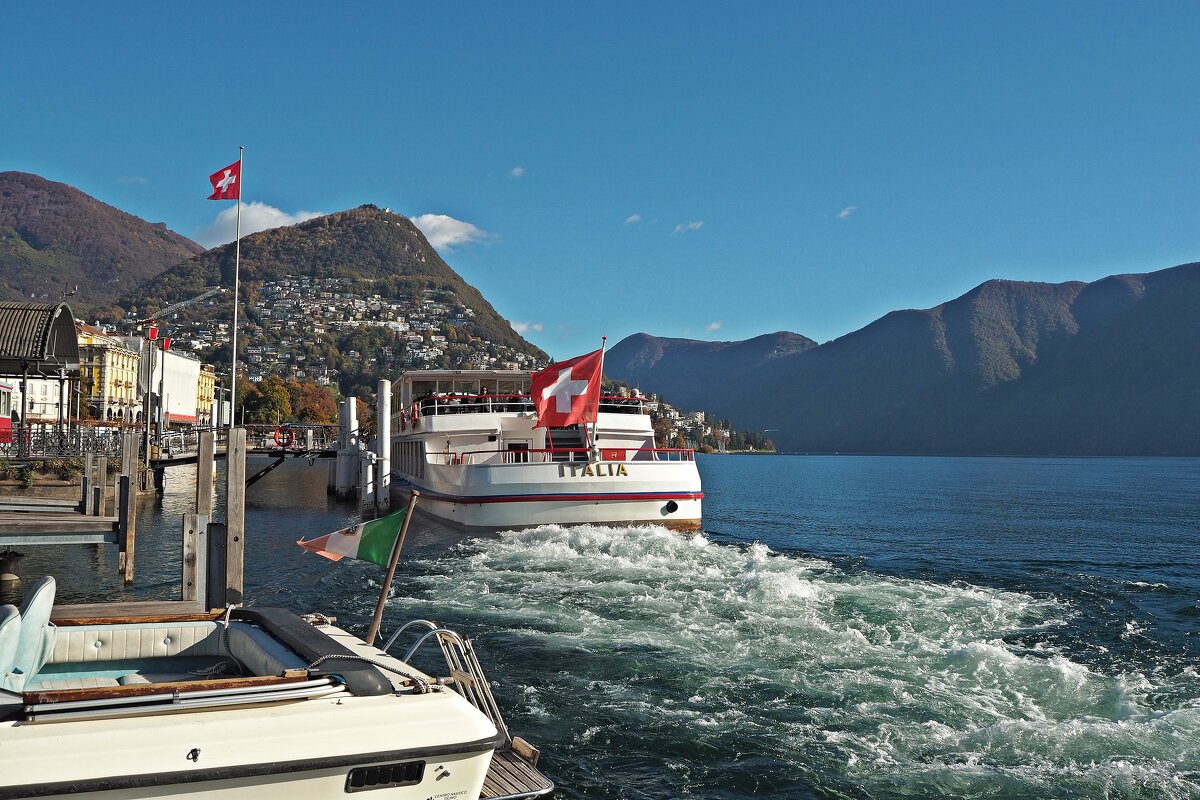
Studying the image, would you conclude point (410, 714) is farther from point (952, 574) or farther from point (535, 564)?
point (952, 574)

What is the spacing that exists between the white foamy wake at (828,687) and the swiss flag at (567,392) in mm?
7771

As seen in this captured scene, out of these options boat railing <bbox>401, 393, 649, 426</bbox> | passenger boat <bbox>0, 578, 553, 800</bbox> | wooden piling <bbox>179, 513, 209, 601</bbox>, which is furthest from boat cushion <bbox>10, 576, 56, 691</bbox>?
boat railing <bbox>401, 393, 649, 426</bbox>

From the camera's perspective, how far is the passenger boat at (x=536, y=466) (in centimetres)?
2425

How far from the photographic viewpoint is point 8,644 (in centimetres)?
635

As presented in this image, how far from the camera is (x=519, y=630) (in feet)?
45.5

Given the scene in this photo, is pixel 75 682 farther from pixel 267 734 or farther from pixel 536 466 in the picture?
pixel 536 466

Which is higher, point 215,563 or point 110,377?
point 110,377

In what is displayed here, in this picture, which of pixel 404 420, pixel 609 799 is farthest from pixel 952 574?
pixel 404 420

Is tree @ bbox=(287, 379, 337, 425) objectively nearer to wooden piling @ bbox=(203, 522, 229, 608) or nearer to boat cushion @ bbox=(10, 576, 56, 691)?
wooden piling @ bbox=(203, 522, 229, 608)

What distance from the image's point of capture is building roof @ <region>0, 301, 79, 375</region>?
24.9 meters

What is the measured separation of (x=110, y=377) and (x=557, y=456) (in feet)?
266

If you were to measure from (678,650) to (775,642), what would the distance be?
1532 millimetres

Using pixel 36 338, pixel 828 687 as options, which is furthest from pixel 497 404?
pixel 828 687

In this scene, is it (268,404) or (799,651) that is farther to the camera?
(268,404)
